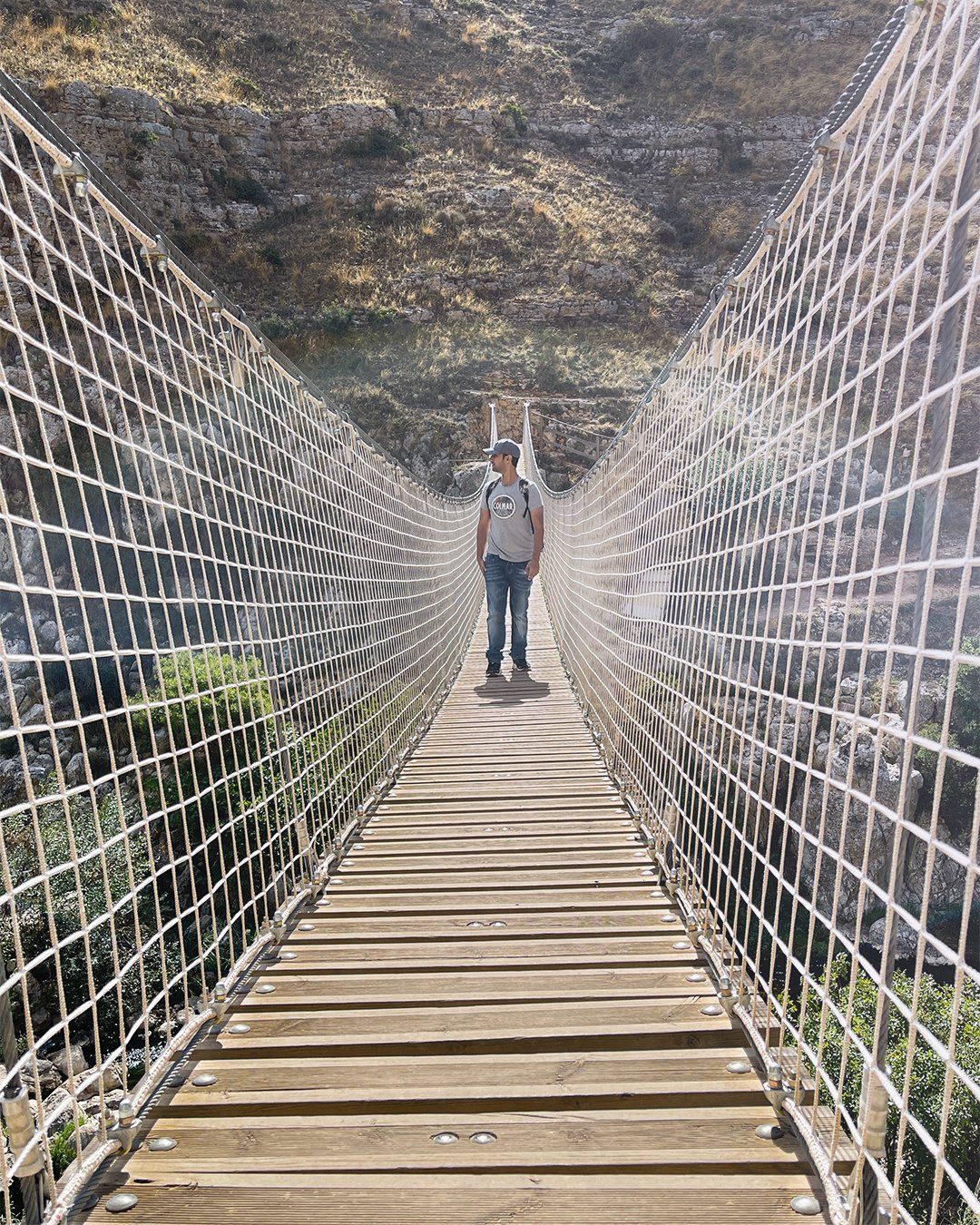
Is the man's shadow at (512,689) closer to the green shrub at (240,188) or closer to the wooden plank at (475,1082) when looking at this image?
the wooden plank at (475,1082)

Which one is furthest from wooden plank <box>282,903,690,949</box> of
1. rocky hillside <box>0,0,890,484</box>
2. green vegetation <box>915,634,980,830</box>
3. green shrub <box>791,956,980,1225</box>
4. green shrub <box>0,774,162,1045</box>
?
rocky hillside <box>0,0,890,484</box>

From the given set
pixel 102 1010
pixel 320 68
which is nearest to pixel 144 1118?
pixel 102 1010

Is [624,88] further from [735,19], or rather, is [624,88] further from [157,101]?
[157,101]

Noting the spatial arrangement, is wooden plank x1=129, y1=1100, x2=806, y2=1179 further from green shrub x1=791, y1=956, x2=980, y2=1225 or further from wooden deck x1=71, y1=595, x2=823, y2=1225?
green shrub x1=791, y1=956, x2=980, y2=1225

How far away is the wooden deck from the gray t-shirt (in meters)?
2.19

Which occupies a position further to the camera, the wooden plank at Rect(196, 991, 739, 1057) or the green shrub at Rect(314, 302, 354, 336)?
the green shrub at Rect(314, 302, 354, 336)

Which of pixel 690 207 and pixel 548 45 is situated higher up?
pixel 548 45

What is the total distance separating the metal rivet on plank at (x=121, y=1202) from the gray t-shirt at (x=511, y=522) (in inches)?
131

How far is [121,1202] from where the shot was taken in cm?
100

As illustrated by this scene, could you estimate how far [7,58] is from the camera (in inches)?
797

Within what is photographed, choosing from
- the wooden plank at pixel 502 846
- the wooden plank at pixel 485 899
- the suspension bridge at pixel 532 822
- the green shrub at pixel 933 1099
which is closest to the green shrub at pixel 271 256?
the green shrub at pixel 933 1099

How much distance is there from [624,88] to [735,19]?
4.03 metres

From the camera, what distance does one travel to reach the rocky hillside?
1927 cm

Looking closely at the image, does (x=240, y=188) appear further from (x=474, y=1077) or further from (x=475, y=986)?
(x=474, y=1077)
